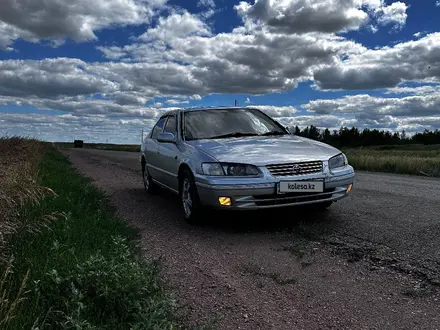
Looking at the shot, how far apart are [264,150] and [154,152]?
3169 mm

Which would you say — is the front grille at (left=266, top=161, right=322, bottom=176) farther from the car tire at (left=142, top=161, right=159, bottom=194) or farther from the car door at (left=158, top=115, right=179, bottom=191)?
the car tire at (left=142, top=161, right=159, bottom=194)

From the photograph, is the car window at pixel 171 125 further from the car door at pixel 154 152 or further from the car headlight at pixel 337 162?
the car headlight at pixel 337 162

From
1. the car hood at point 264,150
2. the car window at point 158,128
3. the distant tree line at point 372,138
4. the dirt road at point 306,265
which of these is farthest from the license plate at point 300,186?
the distant tree line at point 372,138

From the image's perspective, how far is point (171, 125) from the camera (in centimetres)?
775

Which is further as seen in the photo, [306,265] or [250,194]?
[250,194]

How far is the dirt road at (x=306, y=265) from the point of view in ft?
10.3

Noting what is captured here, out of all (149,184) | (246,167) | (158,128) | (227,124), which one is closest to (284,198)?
(246,167)

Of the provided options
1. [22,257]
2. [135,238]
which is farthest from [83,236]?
[22,257]

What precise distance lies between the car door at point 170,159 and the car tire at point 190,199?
372mm

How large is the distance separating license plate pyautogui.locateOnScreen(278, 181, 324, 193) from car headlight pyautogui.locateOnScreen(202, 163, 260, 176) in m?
0.35

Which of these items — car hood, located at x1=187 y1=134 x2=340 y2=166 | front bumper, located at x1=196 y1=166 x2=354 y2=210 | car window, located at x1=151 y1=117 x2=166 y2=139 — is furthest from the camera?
car window, located at x1=151 y1=117 x2=166 y2=139

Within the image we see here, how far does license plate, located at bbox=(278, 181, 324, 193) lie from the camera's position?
539 centimetres

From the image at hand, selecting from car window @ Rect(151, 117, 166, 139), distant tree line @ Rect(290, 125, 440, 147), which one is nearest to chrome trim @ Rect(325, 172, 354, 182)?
car window @ Rect(151, 117, 166, 139)

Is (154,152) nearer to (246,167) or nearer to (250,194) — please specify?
(246,167)
